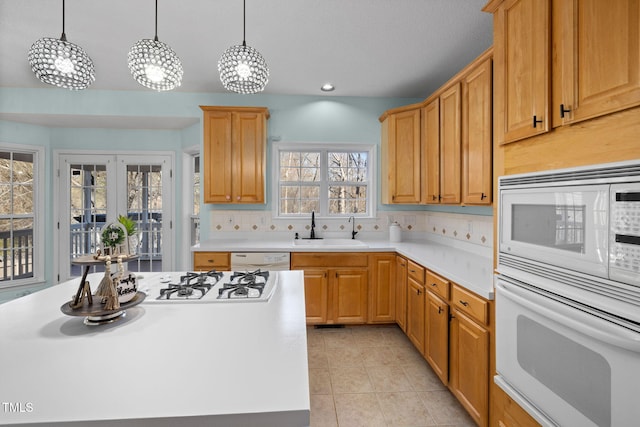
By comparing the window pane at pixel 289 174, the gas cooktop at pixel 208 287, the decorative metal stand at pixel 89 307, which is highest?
the window pane at pixel 289 174

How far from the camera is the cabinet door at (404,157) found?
3176 mm

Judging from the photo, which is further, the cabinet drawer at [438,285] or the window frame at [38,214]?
the window frame at [38,214]

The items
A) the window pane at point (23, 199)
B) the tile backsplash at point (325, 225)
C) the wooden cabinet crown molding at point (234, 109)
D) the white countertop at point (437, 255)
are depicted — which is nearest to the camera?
the white countertop at point (437, 255)

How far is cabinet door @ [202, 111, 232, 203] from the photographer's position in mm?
3322

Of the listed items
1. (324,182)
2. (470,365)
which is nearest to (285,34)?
(324,182)

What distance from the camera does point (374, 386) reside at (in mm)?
2258

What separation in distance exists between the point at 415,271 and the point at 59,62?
105 inches

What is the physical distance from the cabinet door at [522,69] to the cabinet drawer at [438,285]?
1019mm

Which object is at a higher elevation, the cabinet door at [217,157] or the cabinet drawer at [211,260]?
the cabinet door at [217,157]

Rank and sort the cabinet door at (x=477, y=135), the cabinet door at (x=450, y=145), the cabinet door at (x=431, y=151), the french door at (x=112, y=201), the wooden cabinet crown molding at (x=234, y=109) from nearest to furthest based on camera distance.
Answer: the cabinet door at (x=477, y=135)
the cabinet door at (x=450, y=145)
the cabinet door at (x=431, y=151)
the wooden cabinet crown molding at (x=234, y=109)
the french door at (x=112, y=201)

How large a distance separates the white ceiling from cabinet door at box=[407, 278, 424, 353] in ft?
6.83

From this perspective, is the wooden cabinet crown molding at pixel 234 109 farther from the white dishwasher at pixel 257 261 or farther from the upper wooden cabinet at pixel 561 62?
the upper wooden cabinet at pixel 561 62

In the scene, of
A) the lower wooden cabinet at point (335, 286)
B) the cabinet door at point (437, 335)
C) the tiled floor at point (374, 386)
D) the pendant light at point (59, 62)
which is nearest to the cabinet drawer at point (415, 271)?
the cabinet door at point (437, 335)

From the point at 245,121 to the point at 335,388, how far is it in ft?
9.21
